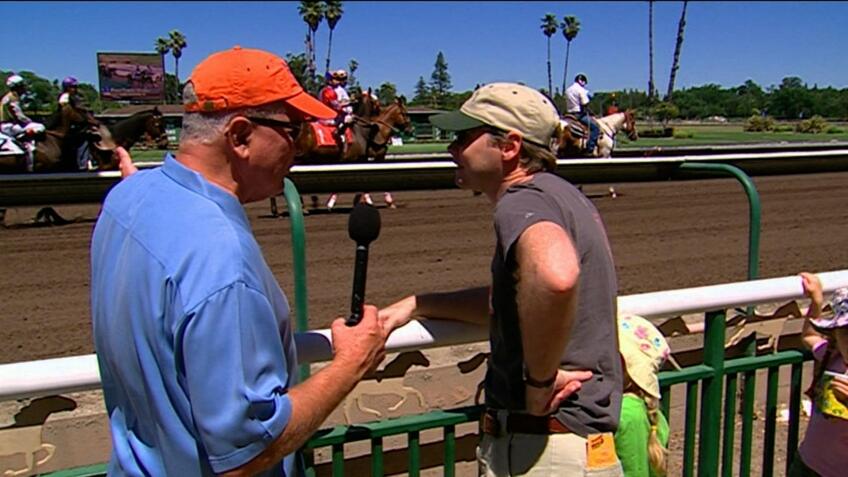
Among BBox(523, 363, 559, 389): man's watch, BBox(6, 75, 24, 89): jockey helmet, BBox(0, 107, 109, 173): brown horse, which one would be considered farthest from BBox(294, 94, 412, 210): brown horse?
BBox(523, 363, 559, 389): man's watch

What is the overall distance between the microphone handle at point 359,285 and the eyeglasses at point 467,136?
0.45 m

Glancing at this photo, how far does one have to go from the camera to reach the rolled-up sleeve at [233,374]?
1.40 meters

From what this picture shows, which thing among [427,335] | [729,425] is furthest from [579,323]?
[729,425]

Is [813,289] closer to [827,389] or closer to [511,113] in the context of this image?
[827,389]

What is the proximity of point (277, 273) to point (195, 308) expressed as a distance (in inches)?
291

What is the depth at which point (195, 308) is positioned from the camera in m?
1.39

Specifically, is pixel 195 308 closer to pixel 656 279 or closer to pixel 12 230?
pixel 656 279

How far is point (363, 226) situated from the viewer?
1756 mm

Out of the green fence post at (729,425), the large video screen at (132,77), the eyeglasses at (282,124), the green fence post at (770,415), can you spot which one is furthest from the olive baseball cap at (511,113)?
the large video screen at (132,77)

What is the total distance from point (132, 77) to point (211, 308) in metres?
61.0

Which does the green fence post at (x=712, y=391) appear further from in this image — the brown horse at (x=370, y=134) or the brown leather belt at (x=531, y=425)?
the brown horse at (x=370, y=134)

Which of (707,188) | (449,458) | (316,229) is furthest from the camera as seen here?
(707,188)

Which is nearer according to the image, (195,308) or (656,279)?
(195,308)

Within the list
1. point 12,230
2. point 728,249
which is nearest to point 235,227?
point 728,249
